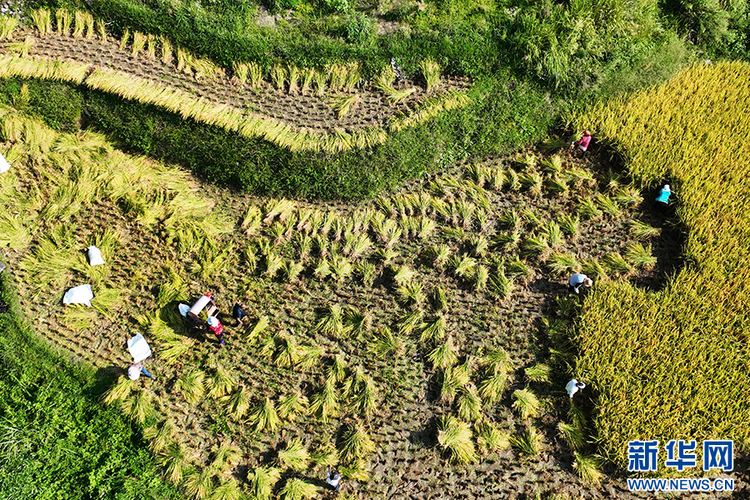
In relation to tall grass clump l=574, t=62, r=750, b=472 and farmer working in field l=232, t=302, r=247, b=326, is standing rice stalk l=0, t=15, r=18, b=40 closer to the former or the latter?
farmer working in field l=232, t=302, r=247, b=326

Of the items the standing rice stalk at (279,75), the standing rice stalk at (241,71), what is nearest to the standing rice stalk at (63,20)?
the standing rice stalk at (241,71)

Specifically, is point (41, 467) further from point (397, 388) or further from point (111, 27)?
point (111, 27)

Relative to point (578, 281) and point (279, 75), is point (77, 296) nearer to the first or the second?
point (279, 75)

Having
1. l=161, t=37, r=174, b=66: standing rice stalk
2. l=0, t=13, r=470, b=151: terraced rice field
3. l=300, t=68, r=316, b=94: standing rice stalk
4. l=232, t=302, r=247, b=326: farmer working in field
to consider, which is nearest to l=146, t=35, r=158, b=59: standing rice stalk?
l=0, t=13, r=470, b=151: terraced rice field

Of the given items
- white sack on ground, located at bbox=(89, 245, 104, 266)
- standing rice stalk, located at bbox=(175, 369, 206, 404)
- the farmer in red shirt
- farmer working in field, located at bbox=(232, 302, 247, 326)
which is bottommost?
standing rice stalk, located at bbox=(175, 369, 206, 404)

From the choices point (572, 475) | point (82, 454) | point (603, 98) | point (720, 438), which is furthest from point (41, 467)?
point (603, 98)

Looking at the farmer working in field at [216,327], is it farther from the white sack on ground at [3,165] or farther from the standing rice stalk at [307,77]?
the white sack on ground at [3,165]

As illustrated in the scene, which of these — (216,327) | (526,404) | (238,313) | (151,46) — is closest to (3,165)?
(151,46)
